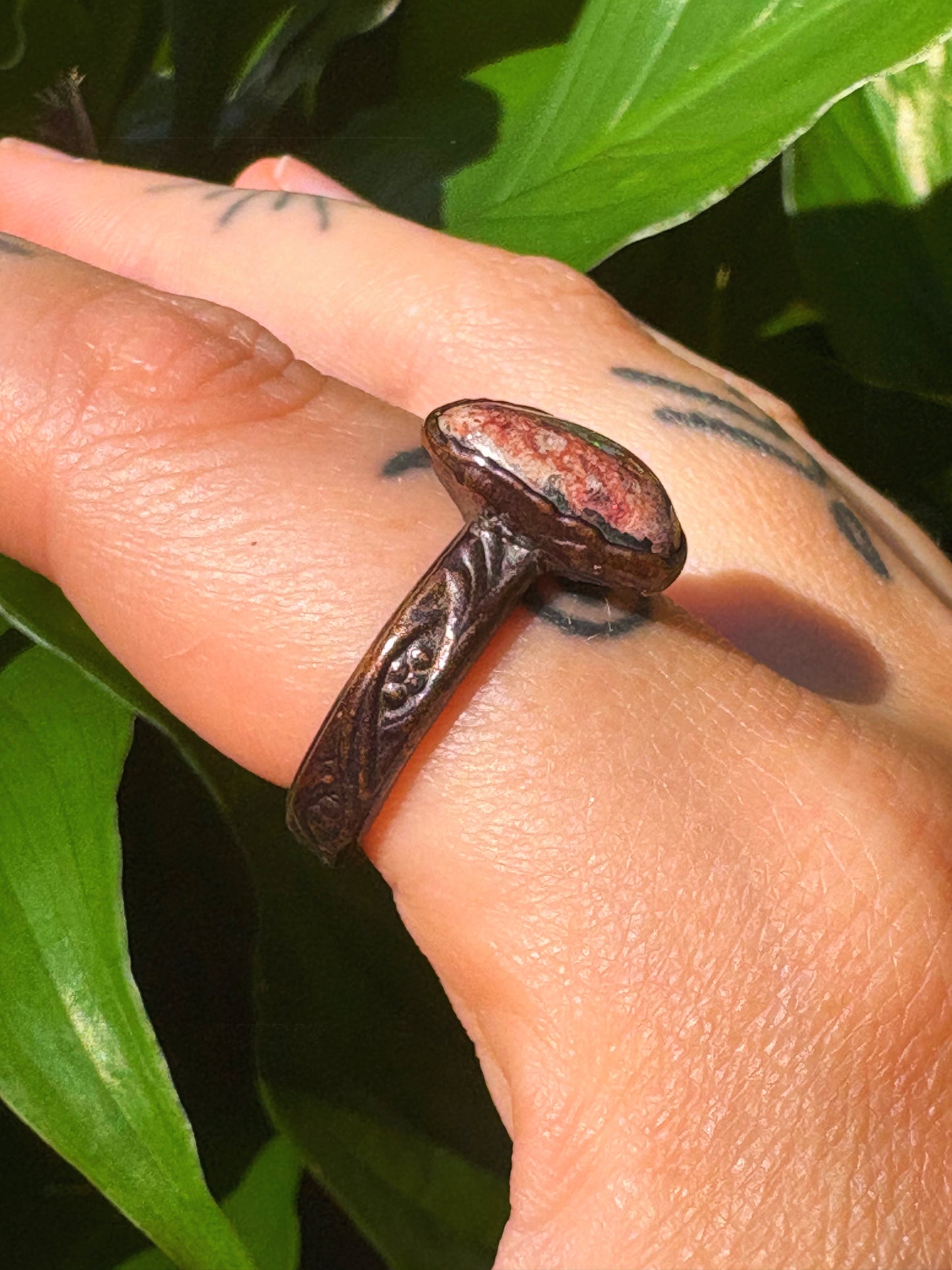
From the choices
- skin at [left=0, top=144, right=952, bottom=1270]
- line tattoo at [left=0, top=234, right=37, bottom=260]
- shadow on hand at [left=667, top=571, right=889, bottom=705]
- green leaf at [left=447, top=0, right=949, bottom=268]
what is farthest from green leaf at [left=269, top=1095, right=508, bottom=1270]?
green leaf at [left=447, top=0, right=949, bottom=268]

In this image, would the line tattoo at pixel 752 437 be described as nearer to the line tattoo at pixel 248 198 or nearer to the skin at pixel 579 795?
the skin at pixel 579 795

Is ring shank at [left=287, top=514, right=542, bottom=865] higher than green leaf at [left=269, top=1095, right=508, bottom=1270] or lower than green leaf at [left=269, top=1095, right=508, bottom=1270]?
higher

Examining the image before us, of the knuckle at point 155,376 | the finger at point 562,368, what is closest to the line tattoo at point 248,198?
the finger at point 562,368

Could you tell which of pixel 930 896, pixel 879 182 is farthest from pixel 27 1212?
pixel 879 182

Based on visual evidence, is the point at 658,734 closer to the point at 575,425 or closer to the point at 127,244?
the point at 575,425

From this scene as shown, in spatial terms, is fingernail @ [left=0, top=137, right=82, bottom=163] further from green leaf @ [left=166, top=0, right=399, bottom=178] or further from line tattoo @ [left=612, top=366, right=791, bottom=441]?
line tattoo @ [left=612, top=366, right=791, bottom=441]

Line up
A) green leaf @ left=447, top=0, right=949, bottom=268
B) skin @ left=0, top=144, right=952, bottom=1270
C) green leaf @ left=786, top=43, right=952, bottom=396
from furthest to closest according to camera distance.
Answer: green leaf @ left=786, top=43, right=952, bottom=396
green leaf @ left=447, top=0, right=949, bottom=268
skin @ left=0, top=144, right=952, bottom=1270
